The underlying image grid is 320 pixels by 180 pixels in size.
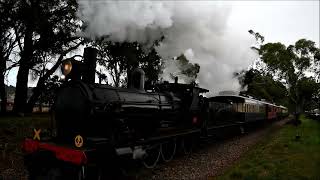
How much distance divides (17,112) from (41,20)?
7122mm

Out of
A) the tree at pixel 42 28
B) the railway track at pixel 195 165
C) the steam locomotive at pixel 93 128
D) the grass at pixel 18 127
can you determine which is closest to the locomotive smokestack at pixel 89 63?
the steam locomotive at pixel 93 128

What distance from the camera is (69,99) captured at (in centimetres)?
837

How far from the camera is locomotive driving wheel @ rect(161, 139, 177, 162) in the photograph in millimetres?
11680

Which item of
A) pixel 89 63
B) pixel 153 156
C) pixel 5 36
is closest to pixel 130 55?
pixel 5 36

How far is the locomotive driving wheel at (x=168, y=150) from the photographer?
1168cm

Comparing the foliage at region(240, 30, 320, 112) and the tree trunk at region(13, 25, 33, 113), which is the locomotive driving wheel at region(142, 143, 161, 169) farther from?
the foliage at region(240, 30, 320, 112)

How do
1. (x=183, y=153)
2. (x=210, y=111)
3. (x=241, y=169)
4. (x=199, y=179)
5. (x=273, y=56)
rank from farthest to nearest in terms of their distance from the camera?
(x=273, y=56)
(x=210, y=111)
(x=183, y=153)
(x=241, y=169)
(x=199, y=179)

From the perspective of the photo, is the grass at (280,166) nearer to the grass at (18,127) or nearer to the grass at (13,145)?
the grass at (13,145)

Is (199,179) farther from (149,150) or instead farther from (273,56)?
(273,56)

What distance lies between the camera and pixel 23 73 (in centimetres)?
2330

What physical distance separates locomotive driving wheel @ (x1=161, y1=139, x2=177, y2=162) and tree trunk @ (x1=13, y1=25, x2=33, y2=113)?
1247cm

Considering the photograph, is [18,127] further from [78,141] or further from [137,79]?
[78,141]

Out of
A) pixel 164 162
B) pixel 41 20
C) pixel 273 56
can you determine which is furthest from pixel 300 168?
pixel 273 56

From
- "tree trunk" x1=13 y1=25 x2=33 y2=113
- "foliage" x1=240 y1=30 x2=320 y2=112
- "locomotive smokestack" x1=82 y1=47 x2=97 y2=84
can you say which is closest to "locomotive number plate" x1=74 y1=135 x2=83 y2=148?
"locomotive smokestack" x1=82 y1=47 x2=97 y2=84
